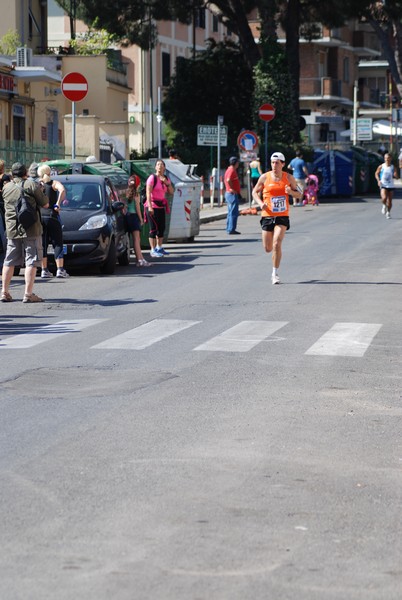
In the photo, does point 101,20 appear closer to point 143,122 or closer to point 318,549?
point 143,122

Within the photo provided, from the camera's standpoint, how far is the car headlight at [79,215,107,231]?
21.8 metres

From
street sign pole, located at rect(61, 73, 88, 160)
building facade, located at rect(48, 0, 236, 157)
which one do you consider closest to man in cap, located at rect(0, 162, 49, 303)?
street sign pole, located at rect(61, 73, 88, 160)

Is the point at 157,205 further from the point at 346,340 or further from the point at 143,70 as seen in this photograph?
the point at 143,70

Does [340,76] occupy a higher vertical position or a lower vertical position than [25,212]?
higher

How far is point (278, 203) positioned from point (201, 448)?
1169 centimetres

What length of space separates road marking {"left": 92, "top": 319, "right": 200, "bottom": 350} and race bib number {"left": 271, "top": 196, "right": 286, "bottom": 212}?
4925mm

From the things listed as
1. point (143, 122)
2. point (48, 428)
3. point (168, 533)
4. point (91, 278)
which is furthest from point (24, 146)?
point (143, 122)

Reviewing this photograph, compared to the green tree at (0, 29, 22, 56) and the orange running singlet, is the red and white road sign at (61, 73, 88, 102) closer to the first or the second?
the orange running singlet

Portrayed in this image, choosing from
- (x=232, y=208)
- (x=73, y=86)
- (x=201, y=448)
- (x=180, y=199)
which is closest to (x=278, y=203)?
(x=73, y=86)

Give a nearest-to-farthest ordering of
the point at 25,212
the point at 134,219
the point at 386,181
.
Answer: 1. the point at 25,212
2. the point at 134,219
3. the point at 386,181

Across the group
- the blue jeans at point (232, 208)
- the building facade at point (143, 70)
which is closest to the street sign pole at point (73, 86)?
the blue jeans at point (232, 208)

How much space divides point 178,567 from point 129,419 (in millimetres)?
3585

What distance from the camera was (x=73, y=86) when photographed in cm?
2619

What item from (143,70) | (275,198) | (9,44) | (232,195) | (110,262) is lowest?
(110,262)
